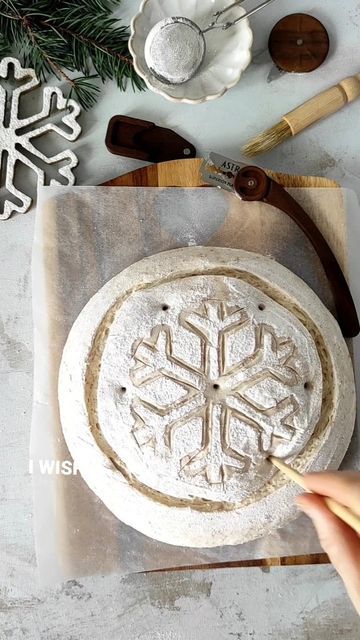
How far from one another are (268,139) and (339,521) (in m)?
0.70

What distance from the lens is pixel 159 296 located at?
1075mm

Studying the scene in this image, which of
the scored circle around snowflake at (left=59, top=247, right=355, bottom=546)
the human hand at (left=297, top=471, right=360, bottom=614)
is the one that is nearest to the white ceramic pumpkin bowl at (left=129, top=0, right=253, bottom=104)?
the scored circle around snowflake at (left=59, top=247, right=355, bottom=546)

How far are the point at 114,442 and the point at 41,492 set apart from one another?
22cm

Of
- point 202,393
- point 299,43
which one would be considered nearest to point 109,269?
point 202,393

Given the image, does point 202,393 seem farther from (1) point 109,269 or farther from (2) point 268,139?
(2) point 268,139

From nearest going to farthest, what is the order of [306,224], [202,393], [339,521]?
[339,521] < [202,393] < [306,224]

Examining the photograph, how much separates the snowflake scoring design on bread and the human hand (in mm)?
198

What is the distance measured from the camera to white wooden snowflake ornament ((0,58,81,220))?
124 cm

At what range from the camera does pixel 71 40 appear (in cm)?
121

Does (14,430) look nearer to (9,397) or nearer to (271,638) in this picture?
(9,397)

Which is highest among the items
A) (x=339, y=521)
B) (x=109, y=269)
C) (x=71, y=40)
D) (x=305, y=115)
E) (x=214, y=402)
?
(x=71, y=40)

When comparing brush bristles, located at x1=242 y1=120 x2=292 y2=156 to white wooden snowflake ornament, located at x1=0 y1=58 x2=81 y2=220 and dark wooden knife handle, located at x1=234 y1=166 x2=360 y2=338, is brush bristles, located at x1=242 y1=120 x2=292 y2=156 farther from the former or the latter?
white wooden snowflake ornament, located at x1=0 y1=58 x2=81 y2=220

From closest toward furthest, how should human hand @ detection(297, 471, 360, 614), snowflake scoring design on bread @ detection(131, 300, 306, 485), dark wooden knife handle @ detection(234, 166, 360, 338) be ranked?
human hand @ detection(297, 471, 360, 614) < snowflake scoring design on bread @ detection(131, 300, 306, 485) < dark wooden knife handle @ detection(234, 166, 360, 338)

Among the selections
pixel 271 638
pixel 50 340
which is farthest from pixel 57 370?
pixel 271 638
